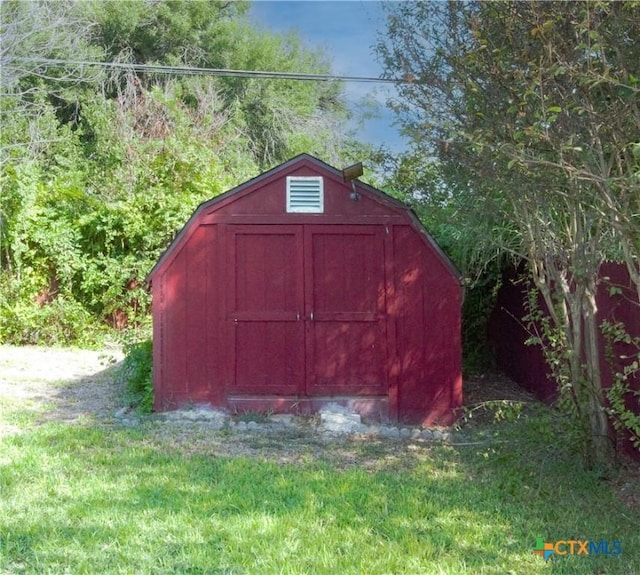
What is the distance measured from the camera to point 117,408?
7699 mm

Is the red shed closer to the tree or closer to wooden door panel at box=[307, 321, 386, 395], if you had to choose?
wooden door panel at box=[307, 321, 386, 395]

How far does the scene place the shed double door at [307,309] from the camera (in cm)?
744

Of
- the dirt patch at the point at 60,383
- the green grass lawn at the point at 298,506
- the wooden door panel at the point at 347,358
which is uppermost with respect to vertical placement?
the wooden door panel at the point at 347,358

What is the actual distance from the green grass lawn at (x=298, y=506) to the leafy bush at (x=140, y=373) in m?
1.58

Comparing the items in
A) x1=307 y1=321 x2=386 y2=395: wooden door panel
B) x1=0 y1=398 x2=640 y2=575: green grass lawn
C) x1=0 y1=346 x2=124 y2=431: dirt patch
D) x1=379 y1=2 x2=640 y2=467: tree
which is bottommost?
x1=0 y1=398 x2=640 y2=575: green grass lawn

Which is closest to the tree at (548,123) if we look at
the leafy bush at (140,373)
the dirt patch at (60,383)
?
the leafy bush at (140,373)

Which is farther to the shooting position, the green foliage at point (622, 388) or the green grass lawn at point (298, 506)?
the green foliage at point (622, 388)

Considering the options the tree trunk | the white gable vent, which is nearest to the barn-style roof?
the white gable vent

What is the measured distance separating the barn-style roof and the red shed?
12 mm

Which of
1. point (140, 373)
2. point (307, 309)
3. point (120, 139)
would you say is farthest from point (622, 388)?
point (120, 139)

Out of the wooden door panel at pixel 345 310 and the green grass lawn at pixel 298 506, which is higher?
the wooden door panel at pixel 345 310

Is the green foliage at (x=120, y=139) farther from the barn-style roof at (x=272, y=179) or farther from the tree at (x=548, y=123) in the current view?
the tree at (x=548, y=123)

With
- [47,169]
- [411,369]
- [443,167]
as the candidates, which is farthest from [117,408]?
[47,169]

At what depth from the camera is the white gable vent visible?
7391 mm
